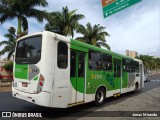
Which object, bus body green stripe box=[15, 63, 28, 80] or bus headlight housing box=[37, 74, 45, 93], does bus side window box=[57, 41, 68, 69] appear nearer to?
bus headlight housing box=[37, 74, 45, 93]

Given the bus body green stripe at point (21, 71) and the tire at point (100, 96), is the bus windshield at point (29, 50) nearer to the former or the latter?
the bus body green stripe at point (21, 71)

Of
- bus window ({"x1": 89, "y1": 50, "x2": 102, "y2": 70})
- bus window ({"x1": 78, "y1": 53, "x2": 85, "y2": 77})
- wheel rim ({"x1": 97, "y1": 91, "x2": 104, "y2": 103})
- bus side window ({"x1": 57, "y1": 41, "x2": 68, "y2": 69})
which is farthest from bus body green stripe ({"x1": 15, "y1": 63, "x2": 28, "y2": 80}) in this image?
wheel rim ({"x1": 97, "y1": 91, "x2": 104, "y2": 103})

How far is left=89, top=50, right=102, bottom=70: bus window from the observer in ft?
30.7

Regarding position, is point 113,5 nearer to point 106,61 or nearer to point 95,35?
point 106,61

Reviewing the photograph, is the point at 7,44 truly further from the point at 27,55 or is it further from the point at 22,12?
the point at 27,55

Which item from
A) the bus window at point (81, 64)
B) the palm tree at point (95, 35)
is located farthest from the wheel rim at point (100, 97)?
the palm tree at point (95, 35)

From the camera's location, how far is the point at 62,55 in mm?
7594

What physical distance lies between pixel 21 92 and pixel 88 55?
3.30m

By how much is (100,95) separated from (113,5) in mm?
5958

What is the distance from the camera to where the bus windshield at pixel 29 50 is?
294 inches

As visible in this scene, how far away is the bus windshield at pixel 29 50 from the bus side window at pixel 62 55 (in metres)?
0.72

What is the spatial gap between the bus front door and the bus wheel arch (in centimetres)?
151

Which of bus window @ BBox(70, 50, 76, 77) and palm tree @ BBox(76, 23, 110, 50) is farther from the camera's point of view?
palm tree @ BBox(76, 23, 110, 50)

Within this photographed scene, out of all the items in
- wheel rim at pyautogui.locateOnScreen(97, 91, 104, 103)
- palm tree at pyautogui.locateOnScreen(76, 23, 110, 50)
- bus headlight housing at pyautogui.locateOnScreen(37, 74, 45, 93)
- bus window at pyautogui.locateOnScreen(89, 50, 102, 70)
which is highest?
palm tree at pyautogui.locateOnScreen(76, 23, 110, 50)
